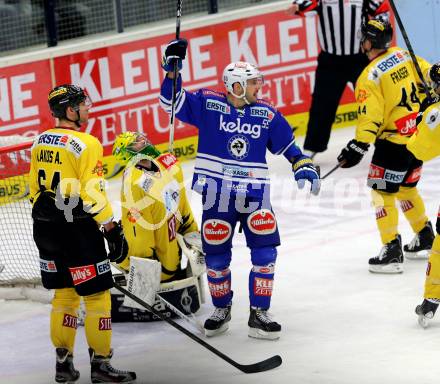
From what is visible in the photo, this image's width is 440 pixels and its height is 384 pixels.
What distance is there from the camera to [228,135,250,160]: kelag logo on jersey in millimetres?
6277

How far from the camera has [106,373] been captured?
576 cm

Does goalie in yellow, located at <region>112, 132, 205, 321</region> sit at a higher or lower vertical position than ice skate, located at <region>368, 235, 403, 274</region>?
higher

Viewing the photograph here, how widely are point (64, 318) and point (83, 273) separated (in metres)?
0.27

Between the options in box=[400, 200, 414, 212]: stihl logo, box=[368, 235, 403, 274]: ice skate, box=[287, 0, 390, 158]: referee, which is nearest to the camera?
box=[368, 235, 403, 274]: ice skate

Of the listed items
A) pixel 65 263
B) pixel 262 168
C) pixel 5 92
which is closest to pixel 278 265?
pixel 262 168

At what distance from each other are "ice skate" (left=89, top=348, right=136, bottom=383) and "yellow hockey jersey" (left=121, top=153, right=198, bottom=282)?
2.80 ft

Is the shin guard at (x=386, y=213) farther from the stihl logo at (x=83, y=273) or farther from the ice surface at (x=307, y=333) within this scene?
the stihl logo at (x=83, y=273)

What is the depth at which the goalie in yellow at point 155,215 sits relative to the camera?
255 inches

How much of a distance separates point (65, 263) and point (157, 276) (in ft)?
2.74

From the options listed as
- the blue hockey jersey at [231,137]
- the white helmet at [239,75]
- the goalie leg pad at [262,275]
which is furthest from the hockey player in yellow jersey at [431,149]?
the white helmet at [239,75]

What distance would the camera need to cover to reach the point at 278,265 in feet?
24.9

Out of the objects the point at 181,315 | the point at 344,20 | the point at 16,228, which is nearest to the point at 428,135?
the point at 181,315

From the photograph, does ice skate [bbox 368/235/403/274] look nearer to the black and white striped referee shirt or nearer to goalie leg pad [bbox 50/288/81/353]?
goalie leg pad [bbox 50/288/81/353]

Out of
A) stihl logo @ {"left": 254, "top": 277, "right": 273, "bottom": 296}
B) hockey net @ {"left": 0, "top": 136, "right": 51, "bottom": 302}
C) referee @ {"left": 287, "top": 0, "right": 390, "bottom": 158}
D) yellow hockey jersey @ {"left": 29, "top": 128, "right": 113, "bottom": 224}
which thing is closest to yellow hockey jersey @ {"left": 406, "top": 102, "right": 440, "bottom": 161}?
stihl logo @ {"left": 254, "top": 277, "right": 273, "bottom": 296}
